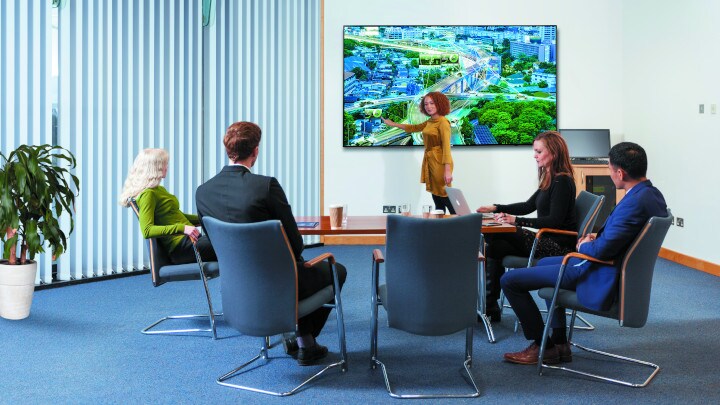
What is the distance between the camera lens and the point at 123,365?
366 cm

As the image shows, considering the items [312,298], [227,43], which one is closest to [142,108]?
[227,43]

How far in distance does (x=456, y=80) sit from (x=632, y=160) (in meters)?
5.02

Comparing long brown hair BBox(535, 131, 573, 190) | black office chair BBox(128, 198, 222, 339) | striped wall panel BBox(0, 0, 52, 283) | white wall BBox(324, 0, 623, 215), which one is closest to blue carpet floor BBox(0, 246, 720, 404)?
black office chair BBox(128, 198, 222, 339)

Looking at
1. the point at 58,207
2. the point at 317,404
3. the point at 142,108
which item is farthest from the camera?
the point at 142,108

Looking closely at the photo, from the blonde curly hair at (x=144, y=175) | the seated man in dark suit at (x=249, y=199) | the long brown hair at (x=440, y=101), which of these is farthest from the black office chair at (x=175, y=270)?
the long brown hair at (x=440, y=101)

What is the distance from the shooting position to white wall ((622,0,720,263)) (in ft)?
21.0

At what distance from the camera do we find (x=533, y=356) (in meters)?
3.66

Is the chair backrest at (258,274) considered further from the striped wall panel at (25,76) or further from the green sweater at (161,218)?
the striped wall panel at (25,76)

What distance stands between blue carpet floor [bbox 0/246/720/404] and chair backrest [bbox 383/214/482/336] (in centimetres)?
38

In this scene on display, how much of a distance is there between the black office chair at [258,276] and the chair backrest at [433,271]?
44 cm

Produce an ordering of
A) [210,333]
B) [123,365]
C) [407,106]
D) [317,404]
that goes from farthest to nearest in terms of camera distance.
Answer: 1. [407,106]
2. [210,333]
3. [123,365]
4. [317,404]

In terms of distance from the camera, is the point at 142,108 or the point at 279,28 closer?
the point at 142,108

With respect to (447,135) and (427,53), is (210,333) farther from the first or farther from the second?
(427,53)

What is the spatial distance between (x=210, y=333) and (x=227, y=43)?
3772 millimetres
